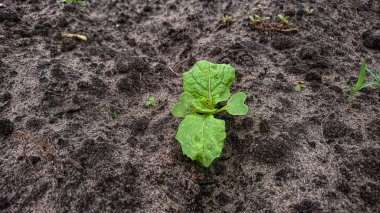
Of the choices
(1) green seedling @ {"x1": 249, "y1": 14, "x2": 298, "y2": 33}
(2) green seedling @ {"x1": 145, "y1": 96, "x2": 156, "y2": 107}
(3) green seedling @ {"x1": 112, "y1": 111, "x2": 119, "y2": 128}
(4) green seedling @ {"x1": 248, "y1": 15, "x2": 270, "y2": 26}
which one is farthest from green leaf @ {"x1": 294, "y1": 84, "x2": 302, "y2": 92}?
(3) green seedling @ {"x1": 112, "y1": 111, "x2": 119, "y2": 128}

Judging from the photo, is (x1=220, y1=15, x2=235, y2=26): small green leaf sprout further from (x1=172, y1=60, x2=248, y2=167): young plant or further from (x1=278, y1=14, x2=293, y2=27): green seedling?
(x1=172, y1=60, x2=248, y2=167): young plant

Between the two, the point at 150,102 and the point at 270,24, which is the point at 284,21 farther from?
the point at 150,102

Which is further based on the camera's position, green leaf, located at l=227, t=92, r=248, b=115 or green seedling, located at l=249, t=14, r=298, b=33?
green seedling, located at l=249, t=14, r=298, b=33

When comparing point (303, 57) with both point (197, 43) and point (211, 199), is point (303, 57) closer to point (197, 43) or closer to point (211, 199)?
point (197, 43)

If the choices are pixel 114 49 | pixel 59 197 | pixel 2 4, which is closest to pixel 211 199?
pixel 59 197

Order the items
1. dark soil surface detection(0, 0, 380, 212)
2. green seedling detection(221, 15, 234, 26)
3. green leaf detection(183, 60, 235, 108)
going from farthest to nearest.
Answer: green seedling detection(221, 15, 234, 26) → green leaf detection(183, 60, 235, 108) → dark soil surface detection(0, 0, 380, 212)

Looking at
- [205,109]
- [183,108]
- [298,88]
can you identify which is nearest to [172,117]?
[183,108]
